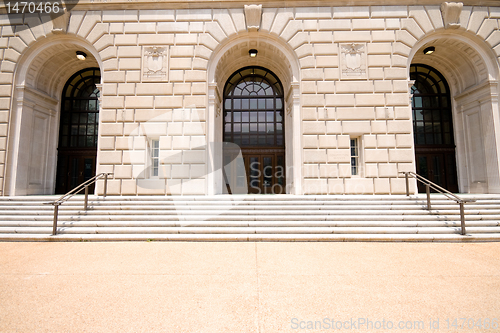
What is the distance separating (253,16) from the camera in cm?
1100

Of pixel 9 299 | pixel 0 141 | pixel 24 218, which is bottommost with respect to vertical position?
pixel 9 299

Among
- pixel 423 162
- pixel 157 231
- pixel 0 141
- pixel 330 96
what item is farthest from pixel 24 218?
pixel 423 162

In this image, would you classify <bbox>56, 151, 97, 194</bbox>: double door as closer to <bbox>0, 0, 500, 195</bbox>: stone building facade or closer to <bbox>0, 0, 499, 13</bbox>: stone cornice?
<bbox>0, 0, 500, 195</bbox>: stone building facade

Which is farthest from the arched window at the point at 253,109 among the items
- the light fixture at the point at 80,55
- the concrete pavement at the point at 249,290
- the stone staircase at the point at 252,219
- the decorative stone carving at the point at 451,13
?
the concrete pavement at the point at 249,290

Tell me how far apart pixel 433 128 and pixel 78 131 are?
19.9m

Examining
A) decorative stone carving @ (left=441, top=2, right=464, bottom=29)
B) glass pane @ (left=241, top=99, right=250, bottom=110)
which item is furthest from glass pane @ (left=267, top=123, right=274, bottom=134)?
decorative stone carving @ (left=441, top=2, right=464, bottom=29)

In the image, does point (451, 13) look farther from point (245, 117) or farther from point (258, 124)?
point (245, 117)

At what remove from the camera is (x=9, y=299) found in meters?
3.29

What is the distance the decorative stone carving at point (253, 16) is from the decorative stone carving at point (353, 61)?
3938 mm

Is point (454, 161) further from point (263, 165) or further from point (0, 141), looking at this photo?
point (0, 141)

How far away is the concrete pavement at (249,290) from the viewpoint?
9.00 feet

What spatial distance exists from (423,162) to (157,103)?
46.1ft

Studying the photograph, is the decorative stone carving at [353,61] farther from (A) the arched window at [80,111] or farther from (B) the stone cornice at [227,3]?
(A) the arched window at [80,111]

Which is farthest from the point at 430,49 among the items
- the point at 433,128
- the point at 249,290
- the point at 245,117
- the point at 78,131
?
the point at 78,131
